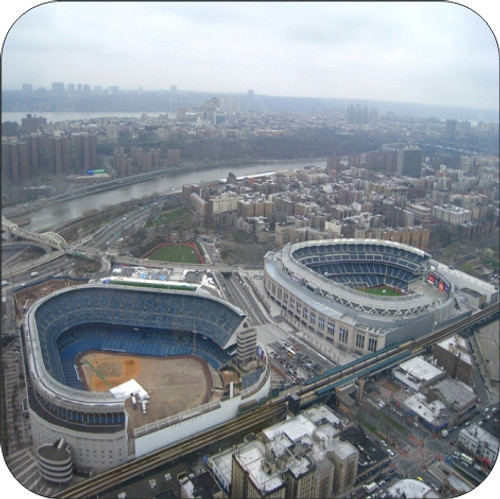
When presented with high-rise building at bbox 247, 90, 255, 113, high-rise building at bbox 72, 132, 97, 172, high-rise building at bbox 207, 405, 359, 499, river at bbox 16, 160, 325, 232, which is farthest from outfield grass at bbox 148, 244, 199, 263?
high-rise building at bbox 247, 90, 255, 113

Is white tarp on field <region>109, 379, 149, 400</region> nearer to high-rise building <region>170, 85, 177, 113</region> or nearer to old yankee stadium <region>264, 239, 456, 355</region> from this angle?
Result: old yankee stadium <region>264, 239, 456, 355</region>

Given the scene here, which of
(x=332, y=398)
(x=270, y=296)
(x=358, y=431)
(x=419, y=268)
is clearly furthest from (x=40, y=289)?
(x=419, y=268)

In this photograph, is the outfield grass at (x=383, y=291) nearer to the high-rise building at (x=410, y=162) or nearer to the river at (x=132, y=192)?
the river at (x=132, y=192)

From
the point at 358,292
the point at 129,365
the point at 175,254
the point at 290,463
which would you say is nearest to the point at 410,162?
the point at 175,254

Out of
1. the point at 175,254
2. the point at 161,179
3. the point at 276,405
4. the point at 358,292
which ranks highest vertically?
the point at 161,179

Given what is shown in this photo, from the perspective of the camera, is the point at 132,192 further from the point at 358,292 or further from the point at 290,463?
the point at 290,463

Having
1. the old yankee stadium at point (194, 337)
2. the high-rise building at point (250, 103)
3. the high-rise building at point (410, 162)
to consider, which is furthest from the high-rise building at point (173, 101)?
the old yankee stadium at point (194, 337)
